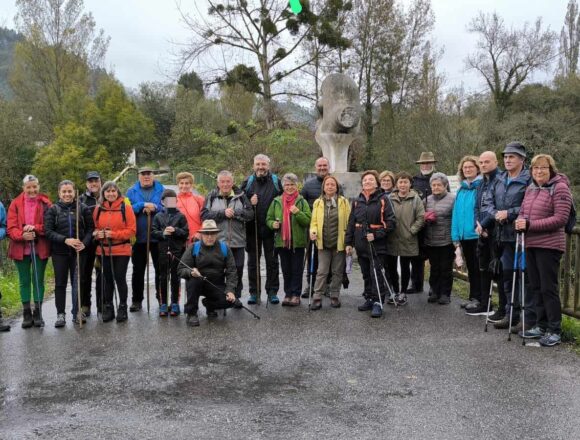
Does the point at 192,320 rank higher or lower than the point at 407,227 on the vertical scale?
lower

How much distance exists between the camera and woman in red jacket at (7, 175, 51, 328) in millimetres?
6113

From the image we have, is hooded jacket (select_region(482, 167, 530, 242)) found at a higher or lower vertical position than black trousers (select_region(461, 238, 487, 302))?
higher

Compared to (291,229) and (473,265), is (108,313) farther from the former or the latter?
(473,265)

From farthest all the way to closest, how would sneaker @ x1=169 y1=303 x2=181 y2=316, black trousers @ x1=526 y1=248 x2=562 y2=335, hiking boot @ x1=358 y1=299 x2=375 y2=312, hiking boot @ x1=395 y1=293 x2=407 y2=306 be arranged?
hiking boot @ x1=395 y1=293 x2=407 y2=306 < hiking boot @ x1=358 y1=299 x2=375 y2=312 < sneaker @ x1=169 y1=303 x2=181 y2=316 < black trousers @ x1=526 y1=248 x2=562 y2=335

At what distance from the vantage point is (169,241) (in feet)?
21.9

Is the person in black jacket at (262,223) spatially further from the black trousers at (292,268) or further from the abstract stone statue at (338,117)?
the abstract stone statue at (338,117)

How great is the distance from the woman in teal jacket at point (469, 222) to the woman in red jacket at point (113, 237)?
403 centimetres

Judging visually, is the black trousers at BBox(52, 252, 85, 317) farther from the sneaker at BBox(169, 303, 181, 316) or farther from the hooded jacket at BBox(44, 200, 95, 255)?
the sneaker at BBox(169, 303, 181, 316)

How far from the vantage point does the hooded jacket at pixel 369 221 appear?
6.66 meters

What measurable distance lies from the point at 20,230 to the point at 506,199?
5.49 meters

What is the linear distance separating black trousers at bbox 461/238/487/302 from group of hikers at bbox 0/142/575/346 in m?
0.01

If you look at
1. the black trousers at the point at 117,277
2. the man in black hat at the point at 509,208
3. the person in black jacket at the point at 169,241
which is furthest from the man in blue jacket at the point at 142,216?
the man in black hat at the point at 509,208

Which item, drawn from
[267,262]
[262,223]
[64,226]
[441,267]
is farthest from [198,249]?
[441,267]

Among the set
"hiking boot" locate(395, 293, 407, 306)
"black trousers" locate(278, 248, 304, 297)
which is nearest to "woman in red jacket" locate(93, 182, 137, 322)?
"black trousers" locate(278, 248, 304, 297)
